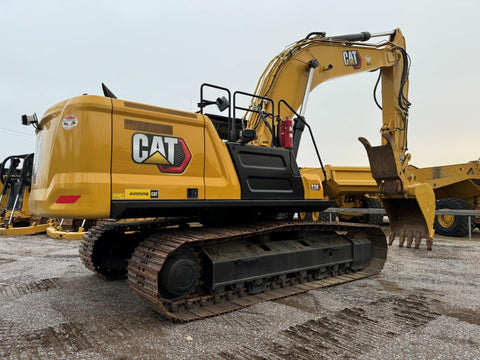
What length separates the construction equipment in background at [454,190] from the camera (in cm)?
1075

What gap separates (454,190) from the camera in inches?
471

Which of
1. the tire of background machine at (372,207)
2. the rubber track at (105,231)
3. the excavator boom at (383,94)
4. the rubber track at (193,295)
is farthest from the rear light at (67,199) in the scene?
the tire of background machine at (372,207)

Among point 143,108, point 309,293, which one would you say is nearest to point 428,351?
point 309,293

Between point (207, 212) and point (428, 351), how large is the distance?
2.67 meters

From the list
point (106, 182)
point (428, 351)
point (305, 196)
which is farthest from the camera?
point (305, 196)

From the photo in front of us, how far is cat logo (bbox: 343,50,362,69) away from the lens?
24.3ft

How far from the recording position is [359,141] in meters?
7.80

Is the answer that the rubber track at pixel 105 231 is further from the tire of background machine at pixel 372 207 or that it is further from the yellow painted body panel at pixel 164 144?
the tire of background machine at pixel 372 207

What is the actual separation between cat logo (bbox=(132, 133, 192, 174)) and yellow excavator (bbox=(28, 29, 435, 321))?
1 centimetres

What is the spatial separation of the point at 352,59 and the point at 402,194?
3.07 meters

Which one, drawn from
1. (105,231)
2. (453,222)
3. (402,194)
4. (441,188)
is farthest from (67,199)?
(441,188)

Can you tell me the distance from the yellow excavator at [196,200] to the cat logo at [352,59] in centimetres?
151

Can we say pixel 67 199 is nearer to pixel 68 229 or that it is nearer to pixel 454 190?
pixel 68 229

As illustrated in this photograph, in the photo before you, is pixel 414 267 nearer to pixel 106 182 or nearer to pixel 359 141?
pixel 359 141
